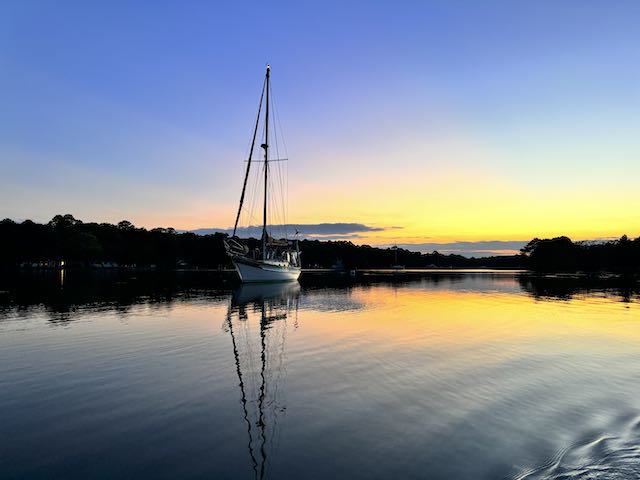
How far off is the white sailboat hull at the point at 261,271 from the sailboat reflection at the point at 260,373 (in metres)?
32.2

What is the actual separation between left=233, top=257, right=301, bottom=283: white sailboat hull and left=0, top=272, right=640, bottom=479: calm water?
3872cm

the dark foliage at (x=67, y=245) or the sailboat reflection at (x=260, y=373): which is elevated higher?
the dark foliage at (x=67, y=245)

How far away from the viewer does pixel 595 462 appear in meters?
7.98

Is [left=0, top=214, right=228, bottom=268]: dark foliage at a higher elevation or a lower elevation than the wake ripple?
higher

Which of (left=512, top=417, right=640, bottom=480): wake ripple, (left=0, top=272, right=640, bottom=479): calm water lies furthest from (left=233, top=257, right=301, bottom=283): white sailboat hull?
(left=512, top=417, right=640, bottom=480): wake ripple

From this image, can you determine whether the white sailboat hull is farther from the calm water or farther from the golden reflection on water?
the calm water

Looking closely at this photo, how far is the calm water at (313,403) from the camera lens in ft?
26.0

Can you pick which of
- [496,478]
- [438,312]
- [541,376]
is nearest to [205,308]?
[438,312]

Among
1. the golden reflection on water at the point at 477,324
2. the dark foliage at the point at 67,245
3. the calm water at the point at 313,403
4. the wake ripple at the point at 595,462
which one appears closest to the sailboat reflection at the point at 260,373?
the calm water at the point at 313,403

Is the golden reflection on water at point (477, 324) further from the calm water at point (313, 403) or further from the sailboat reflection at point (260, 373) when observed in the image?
the sailboat reflection at point (260, 373)

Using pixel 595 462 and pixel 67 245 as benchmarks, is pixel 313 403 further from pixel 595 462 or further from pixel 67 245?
pixel 67 245

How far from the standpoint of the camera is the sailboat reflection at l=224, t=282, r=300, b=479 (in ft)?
29.2

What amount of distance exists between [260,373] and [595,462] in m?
10.00

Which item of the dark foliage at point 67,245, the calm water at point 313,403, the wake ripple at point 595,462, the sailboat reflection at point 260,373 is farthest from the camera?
the dark foliage at point 67,245
